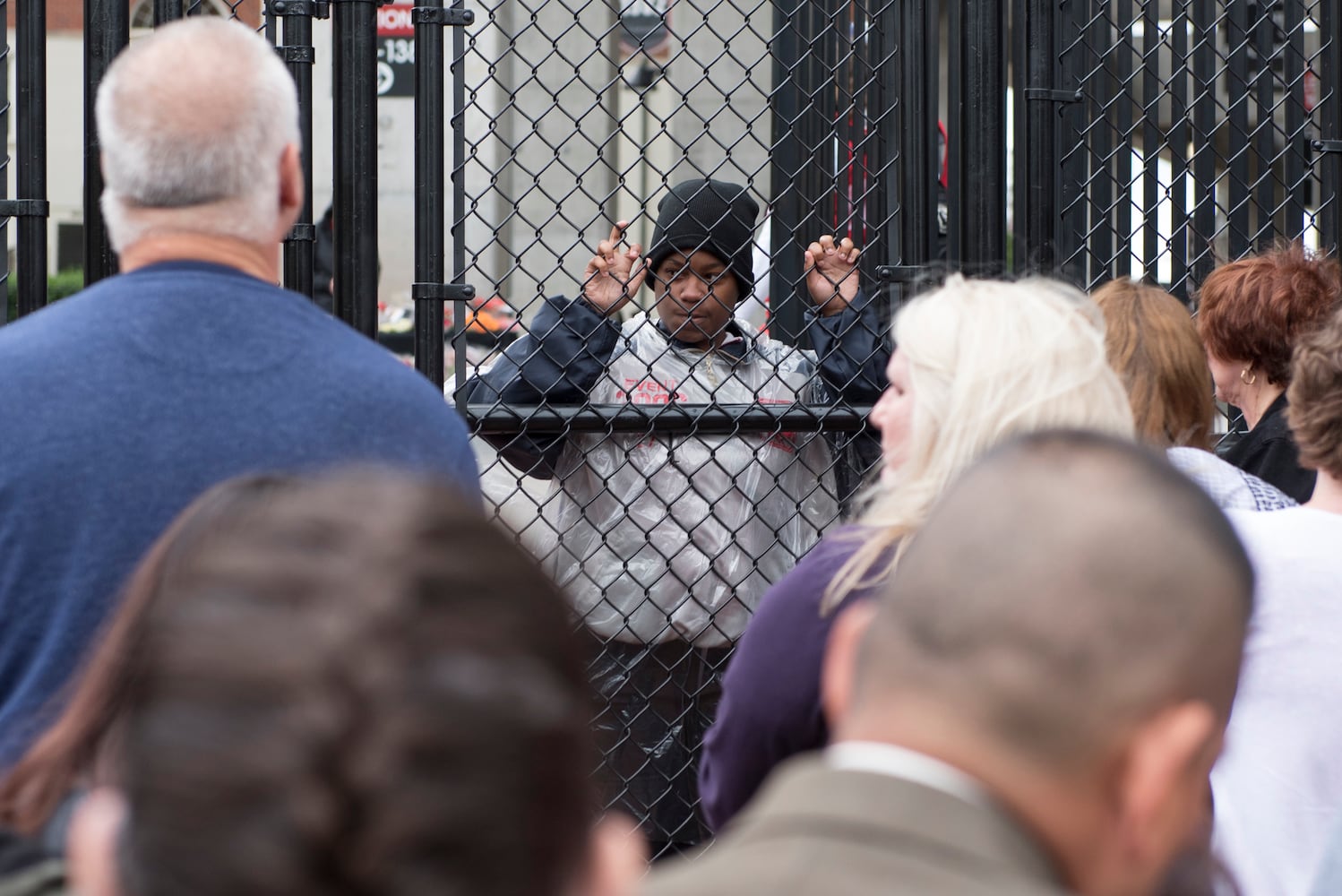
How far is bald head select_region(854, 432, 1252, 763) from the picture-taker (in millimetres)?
957

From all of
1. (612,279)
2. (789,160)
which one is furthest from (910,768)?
(789,160)

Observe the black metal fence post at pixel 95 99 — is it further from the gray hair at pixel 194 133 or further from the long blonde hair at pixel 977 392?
the long blonde hair at pixel 977 392

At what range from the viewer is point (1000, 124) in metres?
3.06

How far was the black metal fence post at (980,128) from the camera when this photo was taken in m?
3.02

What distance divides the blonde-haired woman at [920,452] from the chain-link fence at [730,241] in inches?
40.1

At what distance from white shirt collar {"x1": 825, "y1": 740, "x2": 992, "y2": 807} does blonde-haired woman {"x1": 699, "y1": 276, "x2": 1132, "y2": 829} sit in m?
0.88

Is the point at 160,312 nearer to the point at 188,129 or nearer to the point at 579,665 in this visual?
the point at 188,129

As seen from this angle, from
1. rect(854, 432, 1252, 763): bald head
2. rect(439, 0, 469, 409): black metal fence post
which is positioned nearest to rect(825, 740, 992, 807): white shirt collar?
rect(854, 432, 1252, 763): bald head

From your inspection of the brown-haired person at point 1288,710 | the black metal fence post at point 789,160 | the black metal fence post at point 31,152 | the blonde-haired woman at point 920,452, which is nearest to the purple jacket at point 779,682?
the blonde-haired woman at point 920,452

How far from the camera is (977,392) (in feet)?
6.17

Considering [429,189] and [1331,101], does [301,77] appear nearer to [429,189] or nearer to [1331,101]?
[429,189]

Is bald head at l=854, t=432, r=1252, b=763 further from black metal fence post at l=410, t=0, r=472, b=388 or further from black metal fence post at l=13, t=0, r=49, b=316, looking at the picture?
black metal fence post at l=13, t=0, r=49, b=316

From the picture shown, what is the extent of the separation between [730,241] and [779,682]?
2.08m

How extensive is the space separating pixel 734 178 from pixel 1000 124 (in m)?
7.26
